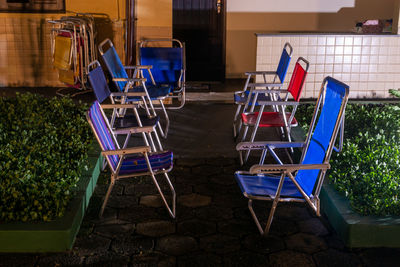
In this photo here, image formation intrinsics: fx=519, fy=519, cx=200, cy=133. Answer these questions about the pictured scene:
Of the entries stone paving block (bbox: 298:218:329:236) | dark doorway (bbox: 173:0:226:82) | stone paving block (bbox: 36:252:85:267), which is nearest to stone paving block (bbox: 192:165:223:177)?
stone paving block (bbox: 298:218:329:236)

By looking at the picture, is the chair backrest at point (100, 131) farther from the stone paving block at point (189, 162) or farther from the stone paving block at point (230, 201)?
the stone paving block at point (189, 162)

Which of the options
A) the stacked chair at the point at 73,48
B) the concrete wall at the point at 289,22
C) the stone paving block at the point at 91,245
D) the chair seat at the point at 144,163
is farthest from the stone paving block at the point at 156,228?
the concrete wall at the point at 289,22

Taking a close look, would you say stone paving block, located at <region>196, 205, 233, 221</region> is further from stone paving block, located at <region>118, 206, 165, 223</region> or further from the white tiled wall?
the white tiled wall

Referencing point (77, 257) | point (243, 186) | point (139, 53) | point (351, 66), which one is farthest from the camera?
point (351, 66)

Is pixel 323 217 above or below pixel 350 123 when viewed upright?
below

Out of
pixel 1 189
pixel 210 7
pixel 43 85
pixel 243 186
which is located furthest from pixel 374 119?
pixel 43 85

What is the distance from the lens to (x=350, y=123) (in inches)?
212

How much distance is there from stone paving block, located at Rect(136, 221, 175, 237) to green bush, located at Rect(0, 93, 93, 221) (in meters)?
0.57

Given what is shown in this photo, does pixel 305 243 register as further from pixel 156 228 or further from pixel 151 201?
pixel 151 201

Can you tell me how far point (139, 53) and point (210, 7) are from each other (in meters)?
2.60

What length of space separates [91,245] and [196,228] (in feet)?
2.47

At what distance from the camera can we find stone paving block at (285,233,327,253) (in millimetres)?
3486

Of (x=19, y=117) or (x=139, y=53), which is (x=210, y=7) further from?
(x=19, y=117)

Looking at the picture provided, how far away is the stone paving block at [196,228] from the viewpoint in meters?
3.69
